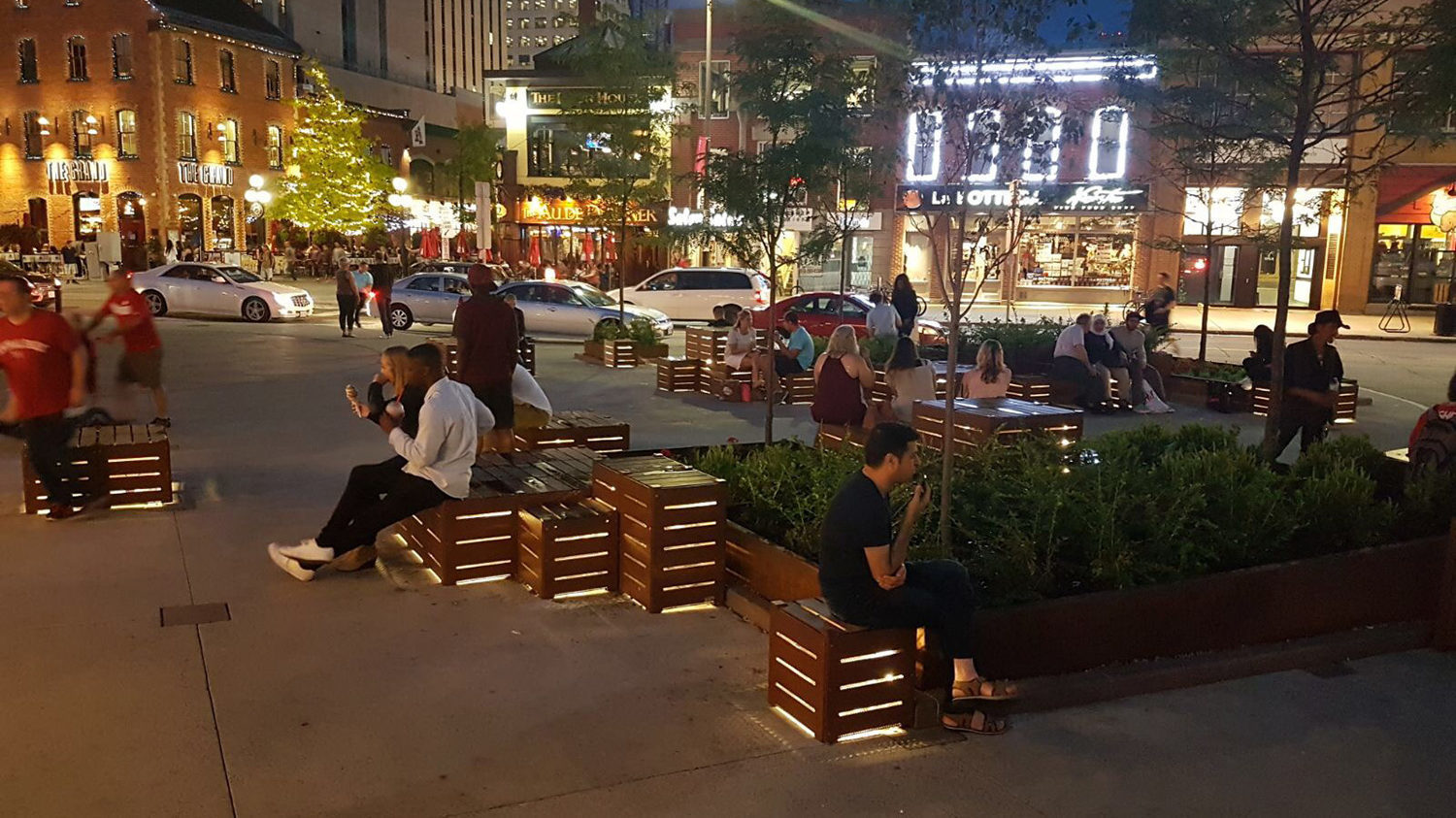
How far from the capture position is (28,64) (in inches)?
1916

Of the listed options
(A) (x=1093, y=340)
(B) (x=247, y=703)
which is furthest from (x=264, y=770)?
(A) (x=1093, y=340)

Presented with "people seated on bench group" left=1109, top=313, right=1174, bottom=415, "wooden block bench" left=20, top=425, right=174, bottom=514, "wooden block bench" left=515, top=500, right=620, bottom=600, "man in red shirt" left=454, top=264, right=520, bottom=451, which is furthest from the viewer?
"people seated on bench group" left=1109, top=313, right=1174, bottom=415

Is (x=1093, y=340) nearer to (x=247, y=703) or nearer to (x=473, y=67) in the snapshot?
(x=247, y=703)

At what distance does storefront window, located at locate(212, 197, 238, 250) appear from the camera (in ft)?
164

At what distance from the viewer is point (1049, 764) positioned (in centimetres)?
470

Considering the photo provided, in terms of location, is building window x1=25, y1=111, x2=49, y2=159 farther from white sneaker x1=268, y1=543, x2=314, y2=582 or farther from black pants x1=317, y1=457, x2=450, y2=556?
black pants x1=317, y1=457, x2=450, y2=556

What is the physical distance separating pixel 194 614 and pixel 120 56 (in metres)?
49.7

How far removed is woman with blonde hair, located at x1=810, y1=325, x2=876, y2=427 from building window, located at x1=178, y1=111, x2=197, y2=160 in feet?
154

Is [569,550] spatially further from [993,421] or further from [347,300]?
[347,300]

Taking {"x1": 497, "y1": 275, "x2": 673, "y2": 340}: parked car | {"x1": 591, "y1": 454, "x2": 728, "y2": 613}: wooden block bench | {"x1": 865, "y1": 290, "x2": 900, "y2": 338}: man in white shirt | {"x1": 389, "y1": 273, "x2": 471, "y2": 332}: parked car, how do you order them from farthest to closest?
{"x1": 389, "y1": 273, "x2": 471, "y2": 332}: parked car, {"x1": 497, "y1": 275, "x2": 673, "y2": 340}: parked car, {"x1": 865, "y1": 290, "x2": 900, "y2": 338}: man in white shirt, {"x1": 591, "y1": 454, "x2": 728, "y2": 613}: wooden block bench

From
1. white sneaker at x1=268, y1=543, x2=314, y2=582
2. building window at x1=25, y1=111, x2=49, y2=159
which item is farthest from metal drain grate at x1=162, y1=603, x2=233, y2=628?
building window at x1=25, y1=111, x2=49, y2=159

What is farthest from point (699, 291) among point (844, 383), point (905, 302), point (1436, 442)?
point (1436, 442)

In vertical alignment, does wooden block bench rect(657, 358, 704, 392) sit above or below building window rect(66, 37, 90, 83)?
below

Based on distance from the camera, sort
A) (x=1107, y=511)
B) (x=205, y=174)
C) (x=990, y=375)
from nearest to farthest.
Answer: (x=1107, y=511), (x=990, y=375), (x=205, y=174)
